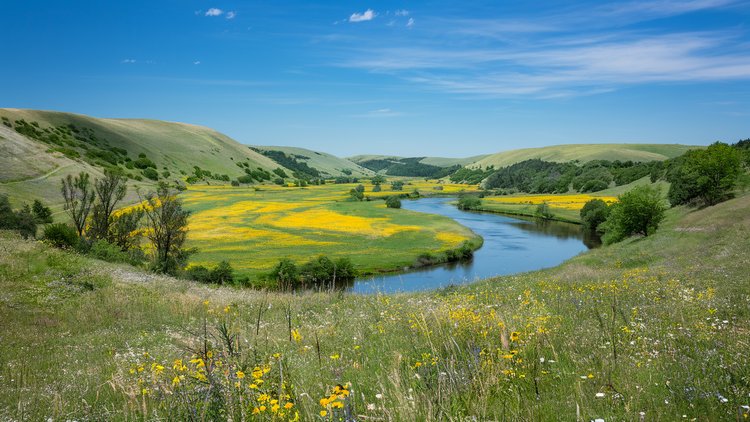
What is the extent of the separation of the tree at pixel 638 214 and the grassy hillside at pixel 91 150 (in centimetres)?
6439

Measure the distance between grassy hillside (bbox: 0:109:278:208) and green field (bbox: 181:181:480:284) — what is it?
1790cm

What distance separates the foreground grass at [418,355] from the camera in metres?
3.36

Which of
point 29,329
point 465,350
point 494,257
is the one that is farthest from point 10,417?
point 494,257

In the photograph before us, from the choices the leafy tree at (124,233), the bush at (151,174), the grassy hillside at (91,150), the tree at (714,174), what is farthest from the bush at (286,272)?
the bush at (151,174)

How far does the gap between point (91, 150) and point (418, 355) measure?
10656 centimetres

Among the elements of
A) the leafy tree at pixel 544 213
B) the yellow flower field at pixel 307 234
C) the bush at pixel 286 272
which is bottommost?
the bush at pixel 286 272

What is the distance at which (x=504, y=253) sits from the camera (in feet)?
174

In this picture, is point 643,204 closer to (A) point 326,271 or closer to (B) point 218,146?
(A) point 326,271

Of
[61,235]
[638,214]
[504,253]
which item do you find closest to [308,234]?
[504,253]

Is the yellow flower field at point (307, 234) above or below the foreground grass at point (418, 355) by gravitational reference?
below

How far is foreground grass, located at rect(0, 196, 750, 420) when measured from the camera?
3.36m

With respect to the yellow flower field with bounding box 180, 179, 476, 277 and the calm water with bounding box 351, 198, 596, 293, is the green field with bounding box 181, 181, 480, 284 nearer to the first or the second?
the yellow flower field with bounding box 180, 179, 476, 277

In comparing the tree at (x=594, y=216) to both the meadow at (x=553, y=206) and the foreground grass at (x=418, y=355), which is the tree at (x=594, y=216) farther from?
the foreground grass at (x=418, y=355)

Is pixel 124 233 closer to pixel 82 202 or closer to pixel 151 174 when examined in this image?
pixel 82 202
